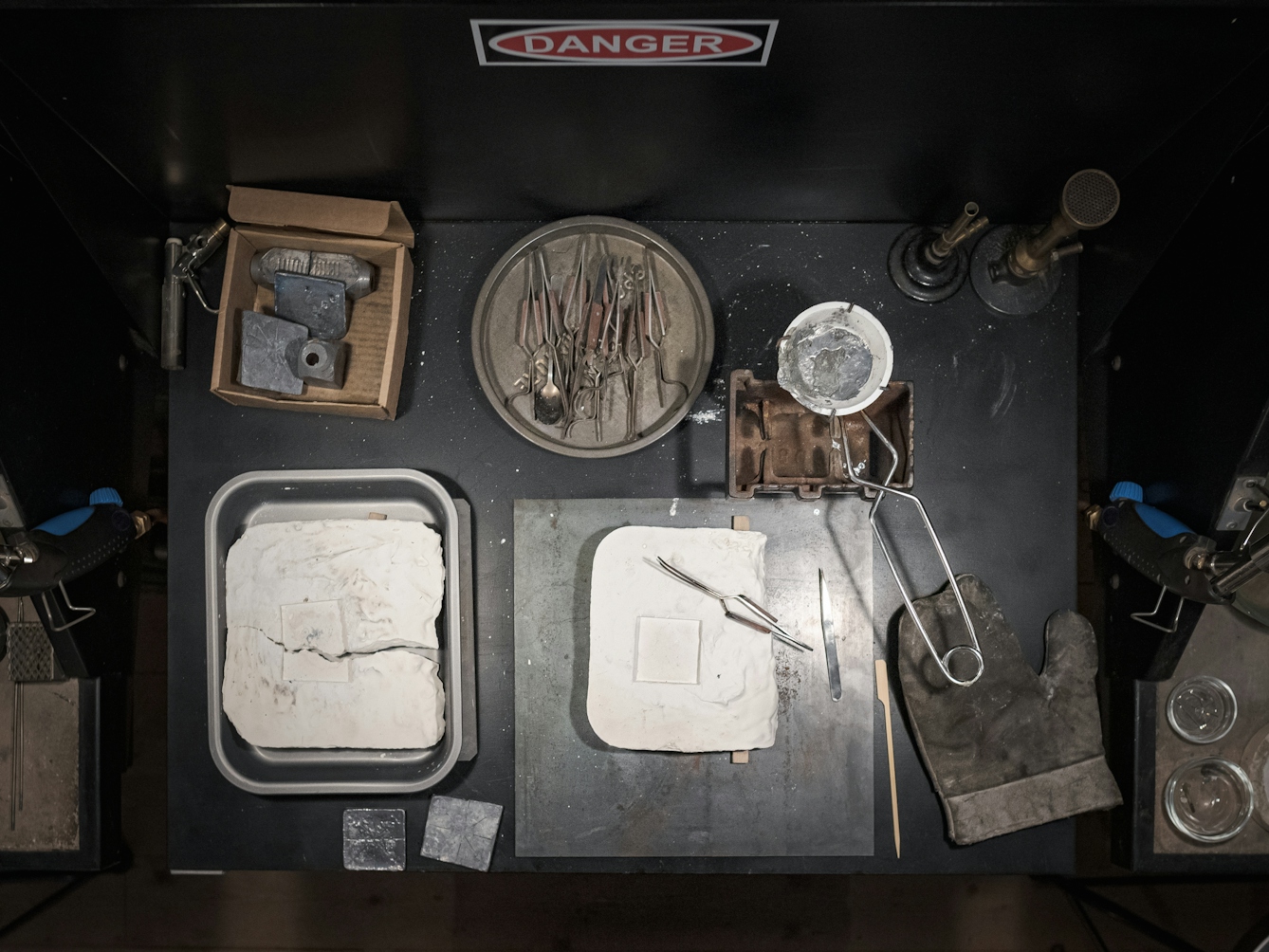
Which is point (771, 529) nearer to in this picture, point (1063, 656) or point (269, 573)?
point (1063, 656)

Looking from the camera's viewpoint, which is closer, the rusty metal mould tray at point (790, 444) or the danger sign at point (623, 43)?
the danger sign at point (623, 43)

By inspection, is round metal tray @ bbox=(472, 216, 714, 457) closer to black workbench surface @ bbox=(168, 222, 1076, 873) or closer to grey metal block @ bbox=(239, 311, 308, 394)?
black workbench surface @ bbox=(168, 222, 1076, 873)

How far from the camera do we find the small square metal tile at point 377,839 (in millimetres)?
1697

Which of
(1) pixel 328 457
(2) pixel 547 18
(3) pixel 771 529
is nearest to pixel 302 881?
(1) pixel 328 457

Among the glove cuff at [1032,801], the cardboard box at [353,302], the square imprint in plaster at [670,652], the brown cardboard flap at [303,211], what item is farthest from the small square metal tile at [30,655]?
the glove cuff at [1032,801]

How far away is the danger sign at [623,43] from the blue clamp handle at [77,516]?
1.12m

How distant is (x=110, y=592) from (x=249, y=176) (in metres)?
0.91

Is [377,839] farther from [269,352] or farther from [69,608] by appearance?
[269,352]

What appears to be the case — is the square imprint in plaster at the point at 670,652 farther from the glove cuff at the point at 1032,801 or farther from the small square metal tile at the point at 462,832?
the glove cuff at the point at 1032,801

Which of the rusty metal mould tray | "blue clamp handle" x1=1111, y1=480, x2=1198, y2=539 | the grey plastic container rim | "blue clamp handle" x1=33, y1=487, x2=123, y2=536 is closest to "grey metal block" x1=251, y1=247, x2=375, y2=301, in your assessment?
the grey plastic container rim

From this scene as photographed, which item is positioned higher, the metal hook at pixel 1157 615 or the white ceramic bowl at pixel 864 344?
the white ceramic bowl at pixel 864 344

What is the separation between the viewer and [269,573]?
1.67 metres

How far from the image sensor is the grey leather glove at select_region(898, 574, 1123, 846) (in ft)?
5.42

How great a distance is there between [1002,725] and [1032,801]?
0.15 metres
